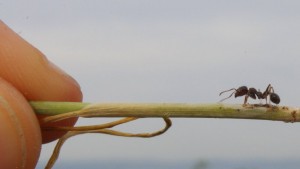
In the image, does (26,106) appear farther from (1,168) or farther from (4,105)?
(1,168)

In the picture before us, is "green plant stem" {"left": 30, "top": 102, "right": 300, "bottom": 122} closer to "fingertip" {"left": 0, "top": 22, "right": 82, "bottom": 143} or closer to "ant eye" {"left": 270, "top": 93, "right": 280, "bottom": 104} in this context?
"fingertip" {"left": 0, "top": 22, "right": 82, "bottom": 143}

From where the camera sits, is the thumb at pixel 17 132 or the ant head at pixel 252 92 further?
the ant head at pixel 252 92

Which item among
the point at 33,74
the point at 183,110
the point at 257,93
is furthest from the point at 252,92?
the point at 33,74

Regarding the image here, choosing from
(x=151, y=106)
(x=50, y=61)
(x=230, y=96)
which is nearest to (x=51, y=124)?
(x=50, y=61)

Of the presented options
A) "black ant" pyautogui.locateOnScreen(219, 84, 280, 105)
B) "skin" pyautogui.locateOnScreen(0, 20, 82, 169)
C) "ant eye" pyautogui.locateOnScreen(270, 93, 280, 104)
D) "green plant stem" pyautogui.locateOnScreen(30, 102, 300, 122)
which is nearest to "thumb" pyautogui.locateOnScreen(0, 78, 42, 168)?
"skin" pyautogui.locateOnScreen(0, 20, 82, 169)

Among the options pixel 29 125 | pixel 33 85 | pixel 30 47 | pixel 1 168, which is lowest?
pixel 1 168

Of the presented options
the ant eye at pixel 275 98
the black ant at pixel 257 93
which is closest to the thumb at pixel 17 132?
the black ant at pixel 257 93

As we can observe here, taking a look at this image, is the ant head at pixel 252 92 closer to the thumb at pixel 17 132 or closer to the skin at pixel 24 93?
the skin at pixel 24 93
